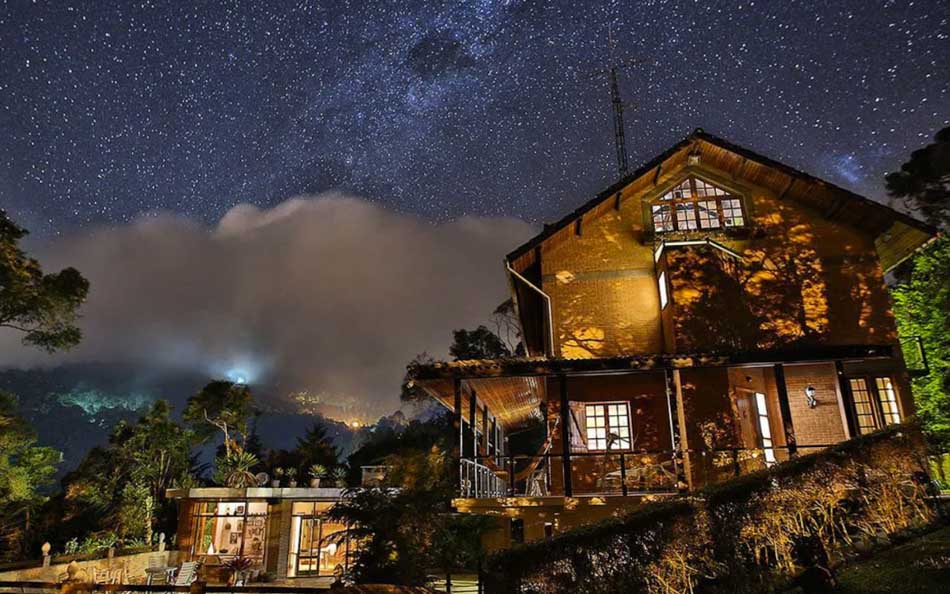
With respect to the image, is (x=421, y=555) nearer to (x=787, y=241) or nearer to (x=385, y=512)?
(x=385, y=512)

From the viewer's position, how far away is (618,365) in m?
12.9

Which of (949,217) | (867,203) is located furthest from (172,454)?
(949,217)

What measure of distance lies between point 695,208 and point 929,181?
8986mm

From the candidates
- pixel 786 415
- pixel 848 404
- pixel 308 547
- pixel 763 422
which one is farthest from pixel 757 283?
pixel 308 547

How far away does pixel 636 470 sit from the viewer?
1342 centimetres

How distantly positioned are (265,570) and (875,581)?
18.4 meters

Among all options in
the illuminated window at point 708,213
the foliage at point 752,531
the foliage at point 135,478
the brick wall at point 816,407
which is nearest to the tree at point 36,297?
the foliage at point 135,478

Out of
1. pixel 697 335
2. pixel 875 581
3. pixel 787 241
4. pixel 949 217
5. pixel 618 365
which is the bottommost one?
pixel 875 581

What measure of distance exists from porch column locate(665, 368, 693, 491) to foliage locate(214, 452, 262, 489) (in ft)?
49.8

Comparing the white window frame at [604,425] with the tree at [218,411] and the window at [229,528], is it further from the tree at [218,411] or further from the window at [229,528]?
the tree at [218,411]

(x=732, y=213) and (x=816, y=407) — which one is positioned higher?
(x=732, y=213)

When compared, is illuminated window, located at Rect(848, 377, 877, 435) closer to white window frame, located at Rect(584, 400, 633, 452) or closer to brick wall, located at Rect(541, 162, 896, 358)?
brick wall, located at Rect(541, 162, 896, 358)

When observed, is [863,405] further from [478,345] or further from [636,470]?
Result: [478,345]

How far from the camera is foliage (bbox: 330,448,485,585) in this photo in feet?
27.9
